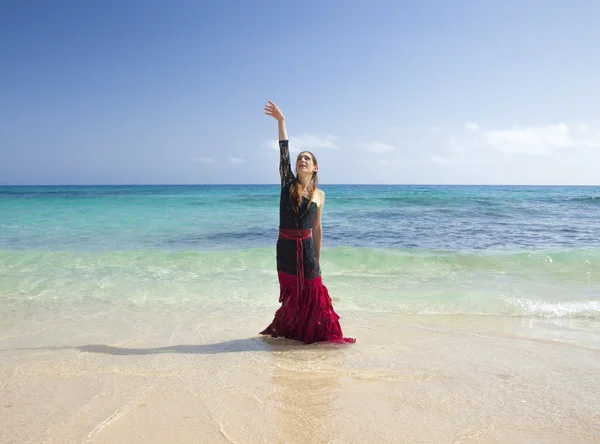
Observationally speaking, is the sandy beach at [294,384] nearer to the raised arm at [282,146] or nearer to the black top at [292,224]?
the black top at [292,224]

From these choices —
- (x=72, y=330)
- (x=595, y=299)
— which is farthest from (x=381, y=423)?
(x=595, y=299)

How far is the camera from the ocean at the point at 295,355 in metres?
2.53

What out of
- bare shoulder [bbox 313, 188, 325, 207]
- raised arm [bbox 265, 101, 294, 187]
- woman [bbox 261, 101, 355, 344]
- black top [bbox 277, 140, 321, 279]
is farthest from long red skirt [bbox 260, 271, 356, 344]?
raised arm [bbox 265, 101, 294, 187]

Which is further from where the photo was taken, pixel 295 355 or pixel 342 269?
pixel 342 269

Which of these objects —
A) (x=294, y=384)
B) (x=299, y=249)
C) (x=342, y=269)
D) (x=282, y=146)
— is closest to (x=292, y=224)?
(x=299, y=249)

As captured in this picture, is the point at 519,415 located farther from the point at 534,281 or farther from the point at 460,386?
the point at 534,281

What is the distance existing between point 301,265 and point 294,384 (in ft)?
4.40

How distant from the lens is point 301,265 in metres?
4.25

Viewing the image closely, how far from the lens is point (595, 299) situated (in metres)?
5.90

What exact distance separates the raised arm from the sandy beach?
1.62 meters

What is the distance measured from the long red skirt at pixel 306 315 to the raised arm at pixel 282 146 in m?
0.97

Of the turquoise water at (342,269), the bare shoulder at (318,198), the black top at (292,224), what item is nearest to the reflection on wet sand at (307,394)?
the black top at (292,224)

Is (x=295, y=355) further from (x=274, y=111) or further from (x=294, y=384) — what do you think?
(x=274, y=111)

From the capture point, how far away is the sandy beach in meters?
2.46
